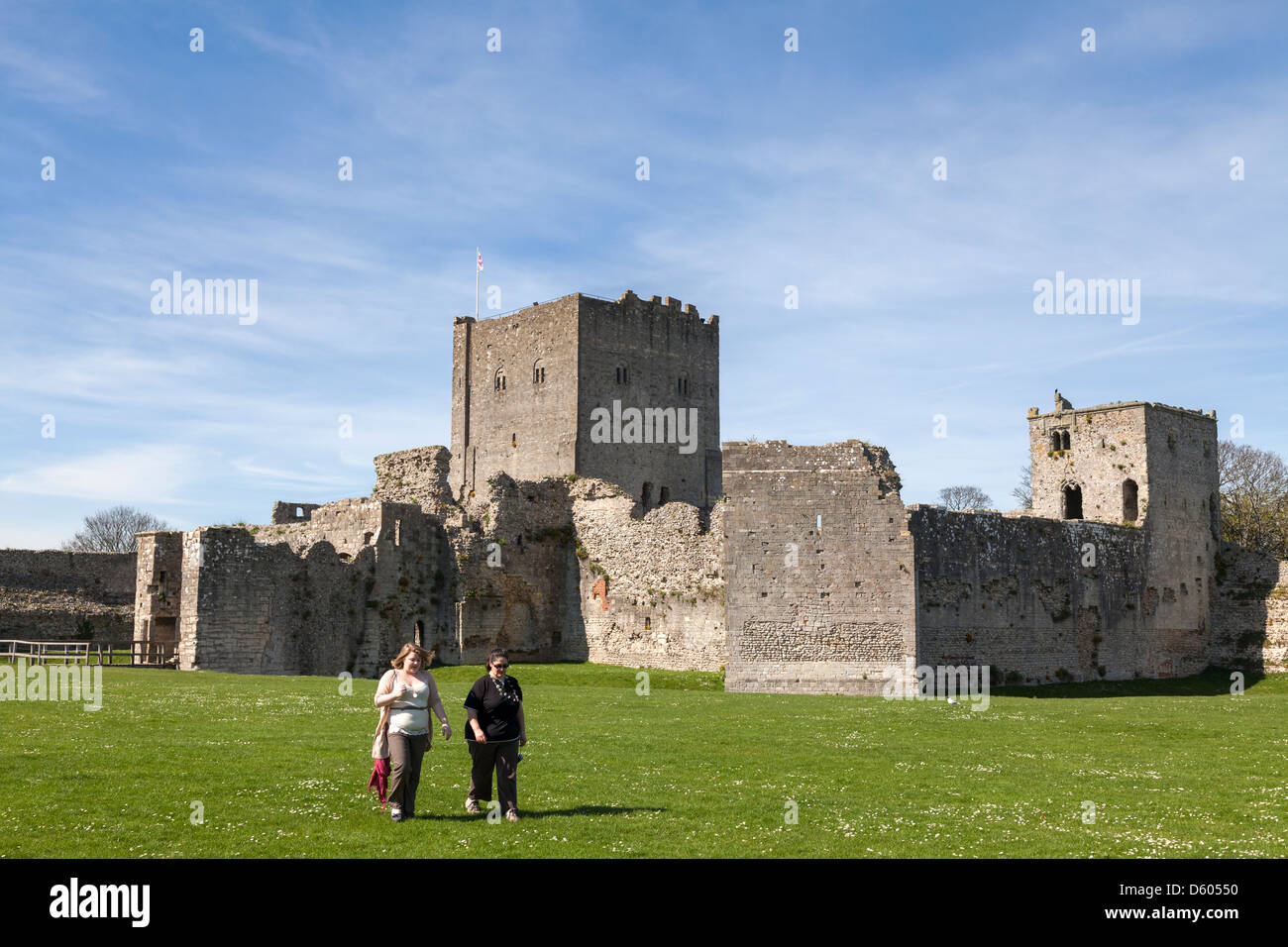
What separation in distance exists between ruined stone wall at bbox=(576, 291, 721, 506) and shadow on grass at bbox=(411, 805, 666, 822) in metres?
46.4

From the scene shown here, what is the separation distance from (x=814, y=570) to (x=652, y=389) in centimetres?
3411

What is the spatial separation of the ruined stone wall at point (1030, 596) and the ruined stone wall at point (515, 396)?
2727 centimetres

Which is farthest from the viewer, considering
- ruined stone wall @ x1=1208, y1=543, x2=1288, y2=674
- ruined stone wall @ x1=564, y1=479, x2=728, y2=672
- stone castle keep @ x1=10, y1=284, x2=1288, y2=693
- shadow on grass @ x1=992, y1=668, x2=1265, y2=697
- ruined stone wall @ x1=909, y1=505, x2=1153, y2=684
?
ruined stone wall @ x1=1208, y1=543, x2=1288, y2=674

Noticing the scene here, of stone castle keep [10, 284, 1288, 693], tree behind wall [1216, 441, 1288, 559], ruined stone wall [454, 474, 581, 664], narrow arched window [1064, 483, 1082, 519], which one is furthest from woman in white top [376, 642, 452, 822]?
tree behind wall [1216, 441, 1288, 559]

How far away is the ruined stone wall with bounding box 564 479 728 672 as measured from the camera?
36.5 metres

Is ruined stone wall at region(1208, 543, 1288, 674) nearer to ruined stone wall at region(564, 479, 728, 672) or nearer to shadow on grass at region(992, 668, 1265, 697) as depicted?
shadow on grass at region(992, 668, 1265, 697)

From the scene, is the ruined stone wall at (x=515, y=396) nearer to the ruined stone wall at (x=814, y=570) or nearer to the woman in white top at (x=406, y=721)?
the ruined stone wall at (x=814, y=570)

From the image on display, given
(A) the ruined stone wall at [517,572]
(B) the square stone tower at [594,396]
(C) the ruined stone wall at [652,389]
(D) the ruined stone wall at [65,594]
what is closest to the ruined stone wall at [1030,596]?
(A) the ruined stone wall at [517,572]

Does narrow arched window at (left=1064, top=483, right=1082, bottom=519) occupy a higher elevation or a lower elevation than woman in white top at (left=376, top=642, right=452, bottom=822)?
higher

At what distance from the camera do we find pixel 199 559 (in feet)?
104

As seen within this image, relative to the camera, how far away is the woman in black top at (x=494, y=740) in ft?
39.5

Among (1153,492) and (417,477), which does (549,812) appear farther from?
(1153,492)

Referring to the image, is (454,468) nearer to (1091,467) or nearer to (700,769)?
(1091,467)

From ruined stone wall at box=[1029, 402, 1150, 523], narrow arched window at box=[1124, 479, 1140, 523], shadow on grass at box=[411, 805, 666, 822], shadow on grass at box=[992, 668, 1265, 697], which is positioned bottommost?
shadow on grass at box=[992, 668, 1265, 697]
